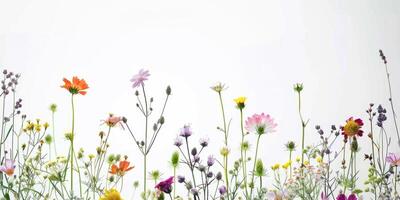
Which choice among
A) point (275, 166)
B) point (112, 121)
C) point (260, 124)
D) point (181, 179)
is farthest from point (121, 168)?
point (275, 166)

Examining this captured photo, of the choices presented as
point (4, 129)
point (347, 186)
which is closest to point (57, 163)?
point (4, 129)

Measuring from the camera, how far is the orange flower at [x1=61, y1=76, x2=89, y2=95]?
9.52ft

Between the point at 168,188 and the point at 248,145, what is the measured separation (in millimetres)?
2095

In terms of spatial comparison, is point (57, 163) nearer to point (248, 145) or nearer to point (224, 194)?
point (224, 194)

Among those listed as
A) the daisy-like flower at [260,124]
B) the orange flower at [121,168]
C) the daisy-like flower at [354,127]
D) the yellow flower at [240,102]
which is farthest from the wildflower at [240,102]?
the daisy-like flower at [354,127]

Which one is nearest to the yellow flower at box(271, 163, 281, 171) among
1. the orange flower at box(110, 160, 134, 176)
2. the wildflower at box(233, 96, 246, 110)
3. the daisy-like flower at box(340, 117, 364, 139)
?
the daisy-like flower at box(340, 117, 364, 139)

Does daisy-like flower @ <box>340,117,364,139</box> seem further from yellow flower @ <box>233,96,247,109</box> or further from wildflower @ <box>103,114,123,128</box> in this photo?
wildflower @ <box>103,114,123,128</box>

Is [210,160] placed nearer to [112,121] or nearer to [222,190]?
[222,190]

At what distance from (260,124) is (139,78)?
0.94 m

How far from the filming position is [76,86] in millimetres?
2934

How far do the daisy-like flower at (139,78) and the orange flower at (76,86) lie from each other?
0.32 metres

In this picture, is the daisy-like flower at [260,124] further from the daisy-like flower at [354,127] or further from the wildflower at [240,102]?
the daisy-like flower at [354,127]

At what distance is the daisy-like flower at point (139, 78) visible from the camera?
115 inches

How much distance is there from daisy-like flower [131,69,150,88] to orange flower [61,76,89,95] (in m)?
0.32
